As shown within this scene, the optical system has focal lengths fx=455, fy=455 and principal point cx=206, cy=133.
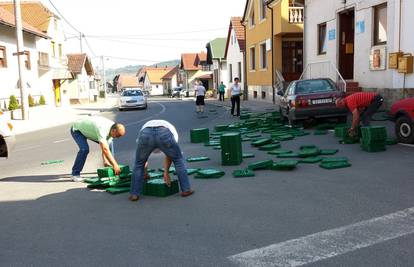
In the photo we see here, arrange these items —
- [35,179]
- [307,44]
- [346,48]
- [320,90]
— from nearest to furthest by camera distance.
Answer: [35,179], [320,90], [346,48], [307,44]

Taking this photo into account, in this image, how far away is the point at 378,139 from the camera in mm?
9148

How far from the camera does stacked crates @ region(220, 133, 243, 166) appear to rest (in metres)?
8.77

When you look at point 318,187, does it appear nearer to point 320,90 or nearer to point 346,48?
point 320,90

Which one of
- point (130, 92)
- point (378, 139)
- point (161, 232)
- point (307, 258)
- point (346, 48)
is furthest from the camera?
point (130, 92)

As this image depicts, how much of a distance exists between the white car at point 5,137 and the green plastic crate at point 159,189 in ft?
12.8

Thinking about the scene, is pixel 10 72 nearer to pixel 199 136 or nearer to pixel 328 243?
pixel 199 136

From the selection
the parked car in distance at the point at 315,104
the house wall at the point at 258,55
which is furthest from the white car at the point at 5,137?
the house wall at the point at 258,55

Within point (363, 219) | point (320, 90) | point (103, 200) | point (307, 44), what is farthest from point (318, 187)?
point (307, 44)

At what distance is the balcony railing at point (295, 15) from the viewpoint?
87.1ft

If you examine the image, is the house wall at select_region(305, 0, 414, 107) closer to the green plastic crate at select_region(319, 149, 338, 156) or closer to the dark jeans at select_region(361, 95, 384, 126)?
the dark jeans at select_region(361, 95, 384, 126)

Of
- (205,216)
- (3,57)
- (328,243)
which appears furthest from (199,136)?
(3,57)

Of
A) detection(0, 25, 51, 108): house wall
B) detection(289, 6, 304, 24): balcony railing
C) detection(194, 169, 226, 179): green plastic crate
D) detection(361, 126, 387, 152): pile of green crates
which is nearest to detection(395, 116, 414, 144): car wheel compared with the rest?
detection(361, 126, 387, 152): pile of green crates

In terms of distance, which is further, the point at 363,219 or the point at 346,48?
the point at 346,48

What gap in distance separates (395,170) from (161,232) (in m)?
4.35
